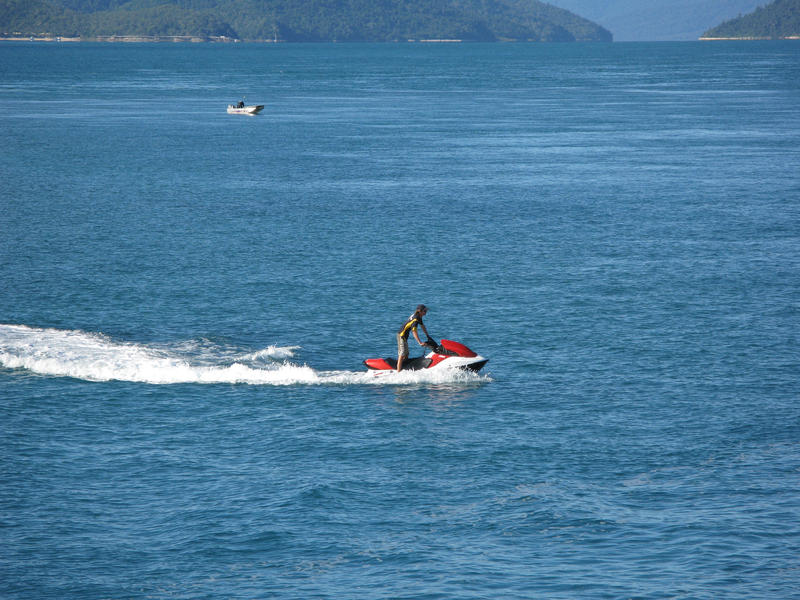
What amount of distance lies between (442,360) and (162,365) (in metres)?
10.1

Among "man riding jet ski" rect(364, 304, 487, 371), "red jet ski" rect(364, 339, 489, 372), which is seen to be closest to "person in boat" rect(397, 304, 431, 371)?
"man riding jet ski" rect(364, 304, 487, 371)

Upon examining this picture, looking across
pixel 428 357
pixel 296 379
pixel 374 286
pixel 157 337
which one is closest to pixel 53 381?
pixel 157 337

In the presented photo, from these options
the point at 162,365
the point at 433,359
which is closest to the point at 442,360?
the point at 433,359

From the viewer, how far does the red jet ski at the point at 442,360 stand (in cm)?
3466

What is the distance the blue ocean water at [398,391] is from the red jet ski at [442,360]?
1.58 ft

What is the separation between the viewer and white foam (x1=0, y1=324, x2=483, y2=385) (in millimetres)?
35031

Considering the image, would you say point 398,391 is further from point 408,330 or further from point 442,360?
point 408,330

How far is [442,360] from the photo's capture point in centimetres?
3491

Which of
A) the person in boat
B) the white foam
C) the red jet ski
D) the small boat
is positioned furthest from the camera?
the small boat

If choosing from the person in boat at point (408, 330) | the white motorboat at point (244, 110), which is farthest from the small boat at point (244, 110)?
the person in boat at point (408, 330)

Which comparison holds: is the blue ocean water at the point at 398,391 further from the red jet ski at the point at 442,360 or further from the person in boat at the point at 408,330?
the person in boat at the point at 408,330

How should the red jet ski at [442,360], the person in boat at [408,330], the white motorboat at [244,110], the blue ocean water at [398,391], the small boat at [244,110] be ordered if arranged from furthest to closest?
the white motorboat at [244,110] < the small boat at [244,110] < the red jet ski at [442,360] < the person in boat at [408,330] < the blue ocean water at [398,391]

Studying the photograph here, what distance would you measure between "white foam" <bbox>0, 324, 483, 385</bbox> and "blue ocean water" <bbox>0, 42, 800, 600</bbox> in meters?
0.13

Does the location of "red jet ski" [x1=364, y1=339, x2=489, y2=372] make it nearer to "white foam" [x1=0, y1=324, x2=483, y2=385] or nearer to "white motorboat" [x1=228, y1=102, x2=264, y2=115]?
"white foam" [x1=0, y1=324, x2=483, y2=385]
